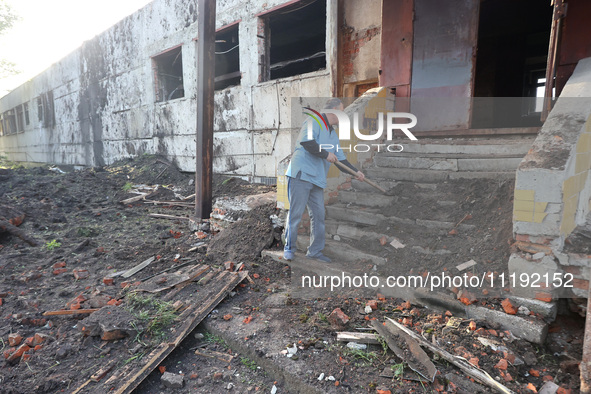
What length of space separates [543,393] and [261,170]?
24.6ft

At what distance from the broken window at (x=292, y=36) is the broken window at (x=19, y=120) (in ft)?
76.2

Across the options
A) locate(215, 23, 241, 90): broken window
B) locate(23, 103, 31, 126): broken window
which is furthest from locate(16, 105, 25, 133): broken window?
locate(215, 23, 241, 90): broken window

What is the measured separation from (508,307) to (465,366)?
843 millimetres

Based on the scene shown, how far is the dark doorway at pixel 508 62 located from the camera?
32.4 ft

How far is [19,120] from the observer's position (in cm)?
2622

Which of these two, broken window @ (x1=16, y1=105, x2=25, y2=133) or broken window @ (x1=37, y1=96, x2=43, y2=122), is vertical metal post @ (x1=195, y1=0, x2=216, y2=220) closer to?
broken window @ (x1=37, y1=96, x2=43, y2=122)

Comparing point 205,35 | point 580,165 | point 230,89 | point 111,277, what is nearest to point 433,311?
point 580,165

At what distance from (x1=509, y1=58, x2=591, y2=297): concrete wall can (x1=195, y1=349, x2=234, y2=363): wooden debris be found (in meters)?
2.71

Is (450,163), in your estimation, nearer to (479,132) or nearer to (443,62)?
(479,132)

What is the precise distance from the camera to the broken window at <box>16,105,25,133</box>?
25456mm

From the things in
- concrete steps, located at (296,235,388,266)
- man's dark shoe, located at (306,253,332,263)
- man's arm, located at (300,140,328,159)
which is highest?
man's arm, located at (300,140,328,159)

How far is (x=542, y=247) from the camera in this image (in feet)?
9.87

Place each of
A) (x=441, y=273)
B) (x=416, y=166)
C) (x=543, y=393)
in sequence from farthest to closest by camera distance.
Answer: (x=416, y=166) → (x=441, y=273) → (x=543, y=393)

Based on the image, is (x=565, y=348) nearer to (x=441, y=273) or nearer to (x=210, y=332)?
(x=441, y=273)
